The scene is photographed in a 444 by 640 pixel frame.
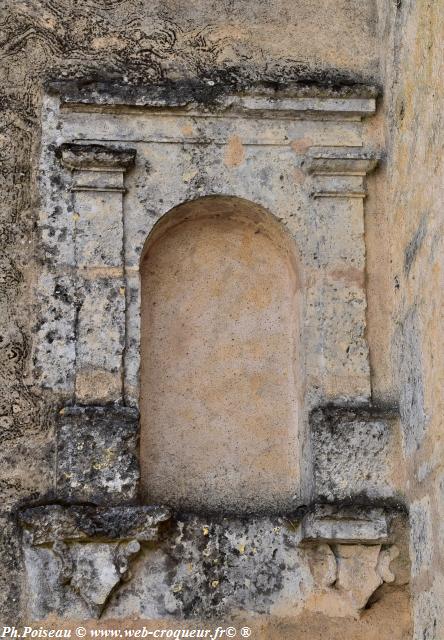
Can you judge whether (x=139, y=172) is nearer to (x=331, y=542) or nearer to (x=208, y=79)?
(x=208, y=79)

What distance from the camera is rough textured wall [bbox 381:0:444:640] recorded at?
455 centimetres

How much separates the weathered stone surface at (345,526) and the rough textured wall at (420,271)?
0.15 metres

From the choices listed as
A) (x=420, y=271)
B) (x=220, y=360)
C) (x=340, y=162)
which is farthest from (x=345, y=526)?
(x=340, y=162)

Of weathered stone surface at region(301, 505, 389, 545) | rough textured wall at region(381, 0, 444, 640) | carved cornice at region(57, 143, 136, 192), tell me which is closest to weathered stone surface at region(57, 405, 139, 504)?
weathered stone surface at region(301, 505, 389, 545)

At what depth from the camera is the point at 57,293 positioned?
5.24 meters

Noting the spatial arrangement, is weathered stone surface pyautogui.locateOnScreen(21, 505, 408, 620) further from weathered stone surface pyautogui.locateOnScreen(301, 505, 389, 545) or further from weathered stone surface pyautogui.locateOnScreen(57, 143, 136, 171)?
weathered stone surface pyautogui.locateOnScreen(57, 143, 136, 171)

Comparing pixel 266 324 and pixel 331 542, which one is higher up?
pixel 266 324

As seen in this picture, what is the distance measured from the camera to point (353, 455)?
5.07m

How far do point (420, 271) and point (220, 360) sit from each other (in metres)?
1.14

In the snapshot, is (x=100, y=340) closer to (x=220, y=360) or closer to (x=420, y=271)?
(x=220, y=360)

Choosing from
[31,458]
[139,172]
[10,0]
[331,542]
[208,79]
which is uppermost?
[10,0]

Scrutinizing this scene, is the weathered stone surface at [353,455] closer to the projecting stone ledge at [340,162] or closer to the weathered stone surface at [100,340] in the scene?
the weathered stone surface at [100,340]

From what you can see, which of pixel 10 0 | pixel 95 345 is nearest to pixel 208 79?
pixel 10 0

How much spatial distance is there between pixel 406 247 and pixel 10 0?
7.83 feet
